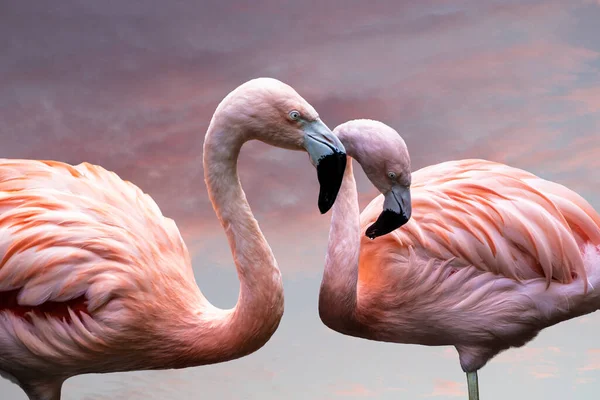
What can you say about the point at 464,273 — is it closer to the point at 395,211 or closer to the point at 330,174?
the point at 395,211

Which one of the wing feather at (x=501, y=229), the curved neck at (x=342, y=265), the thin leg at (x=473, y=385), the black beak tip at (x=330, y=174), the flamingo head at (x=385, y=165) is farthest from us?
the thin leg at (x=473, y=385)

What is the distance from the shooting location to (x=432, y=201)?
4.84 metres

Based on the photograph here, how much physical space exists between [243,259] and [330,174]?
0.66 m

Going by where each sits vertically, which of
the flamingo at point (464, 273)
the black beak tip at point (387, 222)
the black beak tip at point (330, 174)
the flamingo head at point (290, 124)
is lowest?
the flamingo at point (464, 273)

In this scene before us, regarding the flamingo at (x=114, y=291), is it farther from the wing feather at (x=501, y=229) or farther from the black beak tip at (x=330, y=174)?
the wing feather at (x=501, y=229)

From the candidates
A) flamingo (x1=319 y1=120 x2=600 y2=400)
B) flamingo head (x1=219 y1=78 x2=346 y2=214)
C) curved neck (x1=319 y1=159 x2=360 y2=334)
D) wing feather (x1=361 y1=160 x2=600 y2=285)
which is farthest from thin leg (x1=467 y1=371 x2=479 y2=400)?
flamingo head (x1=219 y1=78 x2=346 y2=214)

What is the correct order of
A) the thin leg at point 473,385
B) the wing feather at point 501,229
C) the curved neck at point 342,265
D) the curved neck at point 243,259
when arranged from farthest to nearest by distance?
the thin leg at point 473,385 → the wing feather at point 501,229 → the curved neck at point 342,265 → the curved neck at point 243,259

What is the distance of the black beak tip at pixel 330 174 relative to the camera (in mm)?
3727

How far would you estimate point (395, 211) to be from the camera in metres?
4.47

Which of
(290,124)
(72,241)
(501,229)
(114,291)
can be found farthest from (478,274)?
(72,241)

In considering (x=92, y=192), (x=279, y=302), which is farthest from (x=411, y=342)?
(x=92, y=192)

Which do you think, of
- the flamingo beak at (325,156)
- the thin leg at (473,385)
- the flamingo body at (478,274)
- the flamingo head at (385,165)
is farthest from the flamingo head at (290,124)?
the thin leg at (473,385)

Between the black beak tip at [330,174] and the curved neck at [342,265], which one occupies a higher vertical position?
the black beak tip at [330,174]

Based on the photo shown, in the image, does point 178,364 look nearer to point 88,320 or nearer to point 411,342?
point 88,320
